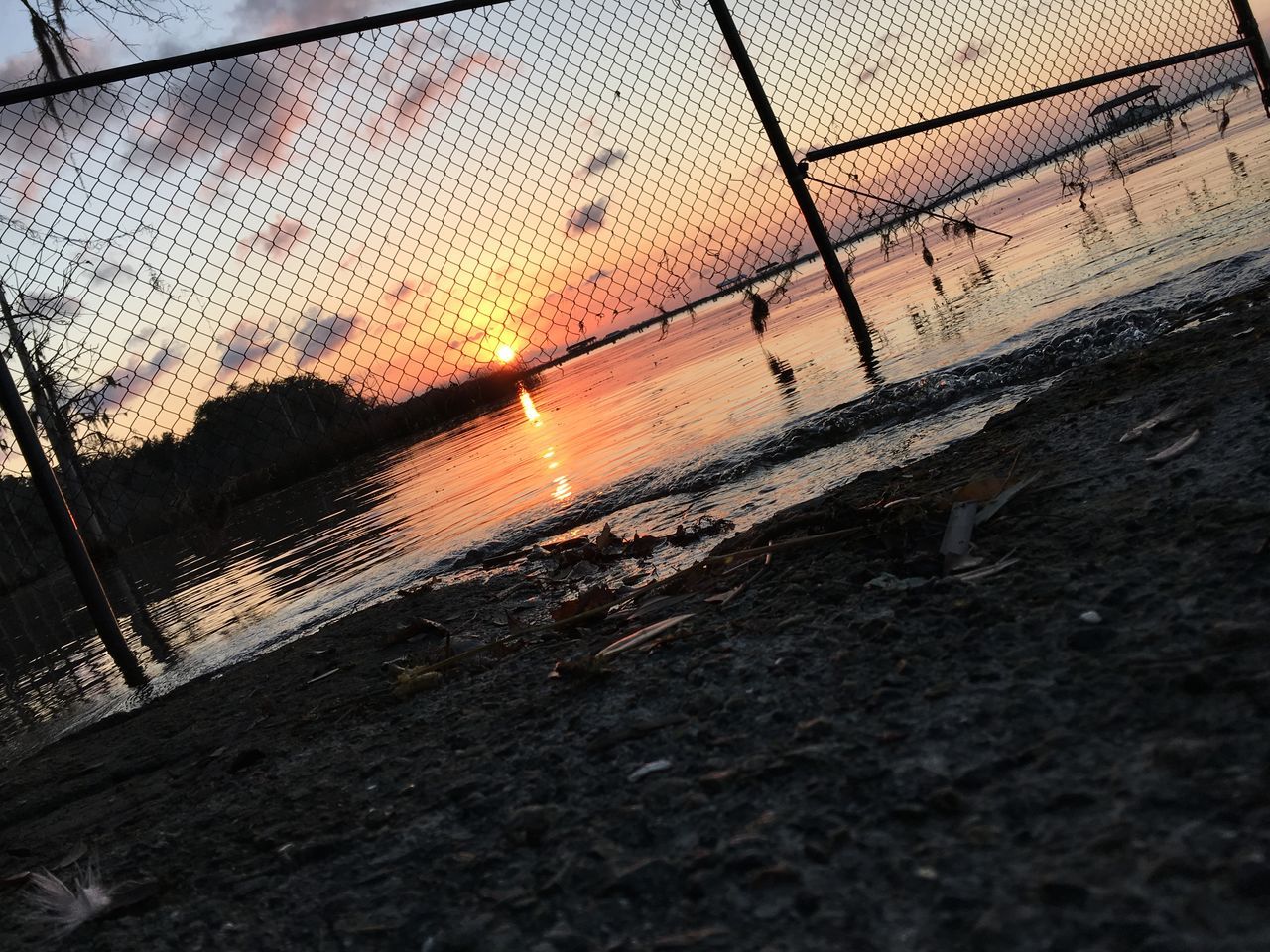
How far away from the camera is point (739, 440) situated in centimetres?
554

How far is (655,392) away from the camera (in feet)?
38.1

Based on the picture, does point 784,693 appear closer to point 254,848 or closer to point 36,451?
point 254,848

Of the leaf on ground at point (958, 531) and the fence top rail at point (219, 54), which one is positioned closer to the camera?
the leaf on ground at point (958, 531)

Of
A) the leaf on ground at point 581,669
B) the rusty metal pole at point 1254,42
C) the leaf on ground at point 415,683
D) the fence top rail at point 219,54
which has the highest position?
the fence top rail at point 219,54

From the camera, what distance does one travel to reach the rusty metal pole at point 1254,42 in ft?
25.4

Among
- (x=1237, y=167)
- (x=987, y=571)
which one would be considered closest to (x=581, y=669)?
(x=987, y=571)

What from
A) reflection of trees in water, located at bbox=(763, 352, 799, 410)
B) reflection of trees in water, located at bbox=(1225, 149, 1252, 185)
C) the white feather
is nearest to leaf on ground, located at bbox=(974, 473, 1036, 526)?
the white feather

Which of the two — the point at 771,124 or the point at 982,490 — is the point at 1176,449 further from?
the point at 771,124

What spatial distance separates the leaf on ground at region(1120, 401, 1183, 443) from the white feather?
9.12 feet

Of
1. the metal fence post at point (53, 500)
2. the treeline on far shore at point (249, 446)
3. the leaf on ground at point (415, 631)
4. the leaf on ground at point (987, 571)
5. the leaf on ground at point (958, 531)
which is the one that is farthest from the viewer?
the treeline on far shore at point (249, 446)

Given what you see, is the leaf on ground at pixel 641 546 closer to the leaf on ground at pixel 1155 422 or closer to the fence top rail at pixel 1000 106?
the leaf on ground at pixel 1155 422

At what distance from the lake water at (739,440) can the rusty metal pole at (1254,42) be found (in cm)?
85

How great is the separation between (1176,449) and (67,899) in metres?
2.79

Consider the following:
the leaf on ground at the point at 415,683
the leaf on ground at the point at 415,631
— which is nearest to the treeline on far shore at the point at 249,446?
the leaf on ground at the point at 415,631
